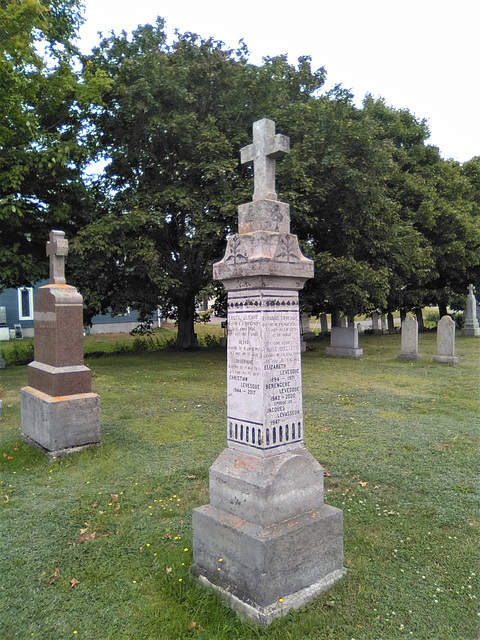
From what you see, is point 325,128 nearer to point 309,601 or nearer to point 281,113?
point 281,113

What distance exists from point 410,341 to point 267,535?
1405 cm

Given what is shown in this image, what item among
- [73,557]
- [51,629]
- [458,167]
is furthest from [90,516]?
[458,167]

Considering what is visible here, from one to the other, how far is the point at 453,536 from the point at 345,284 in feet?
40.1

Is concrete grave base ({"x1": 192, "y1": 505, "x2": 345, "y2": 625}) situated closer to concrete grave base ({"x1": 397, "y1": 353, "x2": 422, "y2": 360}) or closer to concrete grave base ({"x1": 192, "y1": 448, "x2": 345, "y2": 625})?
concrete grave base ({"x1": 192, "y1": 448, "x2": 345, "y2": 625})

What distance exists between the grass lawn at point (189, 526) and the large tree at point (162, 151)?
5802 millimetres

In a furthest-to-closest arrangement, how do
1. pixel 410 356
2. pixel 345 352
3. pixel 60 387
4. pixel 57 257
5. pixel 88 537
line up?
1. pixel 345 352
2. pixel 410 356
3. pixel 57 257
4. pixel 60 387
5. pixel 88 537

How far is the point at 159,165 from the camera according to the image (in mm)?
15547

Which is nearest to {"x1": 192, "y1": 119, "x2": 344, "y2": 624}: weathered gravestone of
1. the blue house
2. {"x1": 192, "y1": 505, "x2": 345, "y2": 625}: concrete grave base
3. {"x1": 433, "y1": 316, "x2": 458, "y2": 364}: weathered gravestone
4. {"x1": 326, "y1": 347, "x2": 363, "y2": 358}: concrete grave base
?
{"x1": 192, "y1": 505, "x2": 345, "y2": 625}: concrete grave base

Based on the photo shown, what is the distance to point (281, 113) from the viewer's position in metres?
15.3

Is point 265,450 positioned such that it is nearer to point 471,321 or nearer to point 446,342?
point 446,342

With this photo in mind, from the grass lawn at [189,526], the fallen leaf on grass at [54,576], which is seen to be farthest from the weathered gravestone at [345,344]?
the fallen leaf on grass at [54,576]

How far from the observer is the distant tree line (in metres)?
13.0

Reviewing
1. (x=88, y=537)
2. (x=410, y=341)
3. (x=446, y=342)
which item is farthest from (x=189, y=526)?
(x=410, y=341)

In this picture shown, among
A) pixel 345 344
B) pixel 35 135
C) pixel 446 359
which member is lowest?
pixel 446 359
